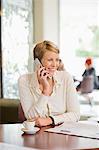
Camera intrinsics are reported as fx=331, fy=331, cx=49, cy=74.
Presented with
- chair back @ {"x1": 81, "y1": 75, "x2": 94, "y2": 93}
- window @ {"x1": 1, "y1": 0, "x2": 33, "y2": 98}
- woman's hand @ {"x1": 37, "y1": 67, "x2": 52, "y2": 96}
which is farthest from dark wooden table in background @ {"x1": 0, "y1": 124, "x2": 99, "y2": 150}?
chair back @ {"x1": 81, "y1": 75, "x2": 94, "y2": 93}

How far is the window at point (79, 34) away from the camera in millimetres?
8219

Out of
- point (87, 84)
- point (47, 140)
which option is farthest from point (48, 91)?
point (87, 84)

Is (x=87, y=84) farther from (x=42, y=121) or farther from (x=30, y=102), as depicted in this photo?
(x=42, y=121)

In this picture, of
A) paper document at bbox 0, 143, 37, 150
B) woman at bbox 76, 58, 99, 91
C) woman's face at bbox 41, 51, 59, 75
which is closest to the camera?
paper document at bbox 0, 143, 37, 150

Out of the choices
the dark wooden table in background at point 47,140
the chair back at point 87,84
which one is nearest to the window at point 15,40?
the chair back at point 87,84

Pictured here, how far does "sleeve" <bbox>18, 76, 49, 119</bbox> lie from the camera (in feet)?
7.68

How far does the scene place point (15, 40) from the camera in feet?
20.2

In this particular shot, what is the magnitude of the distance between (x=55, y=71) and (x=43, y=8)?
14.8 ft

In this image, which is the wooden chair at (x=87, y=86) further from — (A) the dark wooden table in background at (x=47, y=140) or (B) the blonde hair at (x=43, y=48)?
(A) the dark wooden table in background at (x=47, y=140)

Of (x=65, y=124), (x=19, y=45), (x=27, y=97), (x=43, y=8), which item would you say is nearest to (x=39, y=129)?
(x=65, y=124)

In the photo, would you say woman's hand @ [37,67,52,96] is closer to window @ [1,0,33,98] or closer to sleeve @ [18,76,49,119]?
sleeve @ [18,76,49,119]

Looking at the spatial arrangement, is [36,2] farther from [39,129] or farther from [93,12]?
[39,129]

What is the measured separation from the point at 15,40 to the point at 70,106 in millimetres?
3895

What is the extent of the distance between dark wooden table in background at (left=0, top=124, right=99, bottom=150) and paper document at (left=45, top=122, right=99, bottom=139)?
62 millimetres
